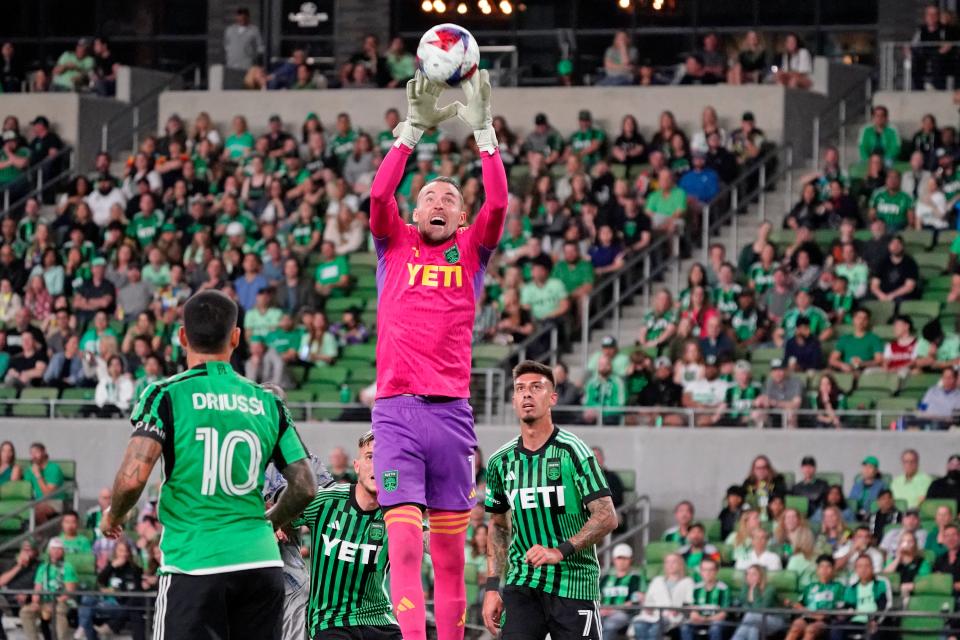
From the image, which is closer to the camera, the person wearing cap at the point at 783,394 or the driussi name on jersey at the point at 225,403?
the driussi name on jersey at the point at 225,403

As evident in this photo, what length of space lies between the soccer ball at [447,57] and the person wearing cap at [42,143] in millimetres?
17677

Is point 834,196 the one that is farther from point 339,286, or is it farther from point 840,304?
point 339,286

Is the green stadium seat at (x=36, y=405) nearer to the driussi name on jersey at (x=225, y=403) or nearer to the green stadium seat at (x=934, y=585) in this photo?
the green stadium seat at (x=934, y=585)

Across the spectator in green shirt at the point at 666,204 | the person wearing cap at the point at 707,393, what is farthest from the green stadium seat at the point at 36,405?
the person wearing cap at the point at 707,393

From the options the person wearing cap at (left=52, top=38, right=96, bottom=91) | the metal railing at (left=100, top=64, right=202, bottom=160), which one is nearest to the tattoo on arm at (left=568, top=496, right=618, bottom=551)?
the metal railing at (left=100, top=64, right=202, bottom=160)

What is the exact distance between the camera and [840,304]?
18.5 m

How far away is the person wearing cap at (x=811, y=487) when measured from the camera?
16.2 m

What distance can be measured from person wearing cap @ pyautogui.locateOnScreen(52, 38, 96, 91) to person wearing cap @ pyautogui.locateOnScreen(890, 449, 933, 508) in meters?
14.3

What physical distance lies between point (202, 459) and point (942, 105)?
A: 1694cm

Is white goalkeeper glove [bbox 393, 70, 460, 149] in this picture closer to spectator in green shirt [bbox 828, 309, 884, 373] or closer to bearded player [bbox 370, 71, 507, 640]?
bearded player [bbox 370, 71, 507, 640]

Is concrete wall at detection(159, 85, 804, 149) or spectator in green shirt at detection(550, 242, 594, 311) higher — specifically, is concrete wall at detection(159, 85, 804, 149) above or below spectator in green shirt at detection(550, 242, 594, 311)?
above

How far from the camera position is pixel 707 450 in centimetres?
1792

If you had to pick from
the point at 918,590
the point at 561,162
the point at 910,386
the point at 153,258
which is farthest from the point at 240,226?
the point at 918,590

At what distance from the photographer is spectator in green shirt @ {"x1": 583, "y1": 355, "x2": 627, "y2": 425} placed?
18188 millimetres
